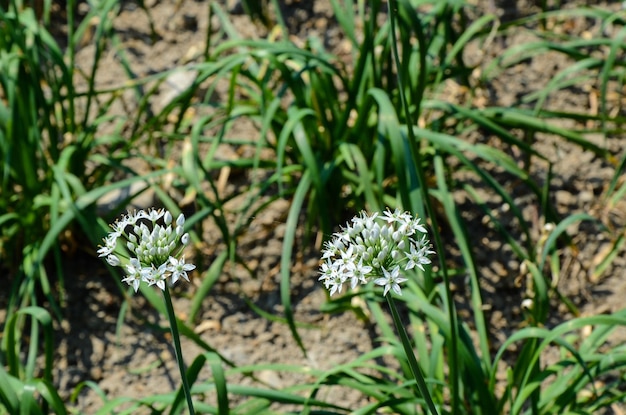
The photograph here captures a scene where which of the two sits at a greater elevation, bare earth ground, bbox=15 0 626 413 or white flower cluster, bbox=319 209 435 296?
white flower cluster, bbox=319 209 435 296

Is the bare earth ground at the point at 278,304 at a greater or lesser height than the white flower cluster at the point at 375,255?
lesser

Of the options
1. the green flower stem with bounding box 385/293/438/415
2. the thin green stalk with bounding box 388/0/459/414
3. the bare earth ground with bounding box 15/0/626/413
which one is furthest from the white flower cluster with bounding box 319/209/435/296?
the bare earth ground with bounding box 15/0/626/413

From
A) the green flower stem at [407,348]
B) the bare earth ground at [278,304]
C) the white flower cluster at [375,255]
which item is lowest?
the bare earth ground at [278,304]

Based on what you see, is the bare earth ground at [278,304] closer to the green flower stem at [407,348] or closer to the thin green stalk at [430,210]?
the thin green stalk at [430,210]

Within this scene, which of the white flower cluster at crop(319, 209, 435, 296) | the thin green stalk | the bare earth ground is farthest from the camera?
the bare earth ground

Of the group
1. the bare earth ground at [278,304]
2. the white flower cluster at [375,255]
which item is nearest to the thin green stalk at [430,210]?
the white flower cluster at [375,255]

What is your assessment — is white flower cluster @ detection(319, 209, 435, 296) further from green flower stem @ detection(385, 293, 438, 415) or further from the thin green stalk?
the thin green stalk

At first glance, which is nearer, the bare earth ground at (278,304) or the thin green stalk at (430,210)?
the thin green stalk at (430,210)

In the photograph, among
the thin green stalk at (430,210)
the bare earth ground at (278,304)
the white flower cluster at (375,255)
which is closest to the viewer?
the white flower cluster at (375,255)

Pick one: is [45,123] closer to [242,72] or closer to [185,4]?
[242,72]

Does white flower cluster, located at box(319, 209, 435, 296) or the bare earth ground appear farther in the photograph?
the bare earth ground

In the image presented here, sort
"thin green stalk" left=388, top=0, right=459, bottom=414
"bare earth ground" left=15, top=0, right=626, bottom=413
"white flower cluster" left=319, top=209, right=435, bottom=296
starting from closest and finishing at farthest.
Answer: "white flower cluster" left=319, top=209, right=435, bottom=296, "thin green stalk" left=388, top=0, right=459, bottom=414, "bare earth ground" left=15, top=0, right=626, bottom=413

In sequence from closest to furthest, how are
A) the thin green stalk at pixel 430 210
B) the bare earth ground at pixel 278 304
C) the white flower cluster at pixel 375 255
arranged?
the white flower cluster at pixel 375 255
the thin green stalk at pixel 430 210
the bare earth ground at pixel 278 304
